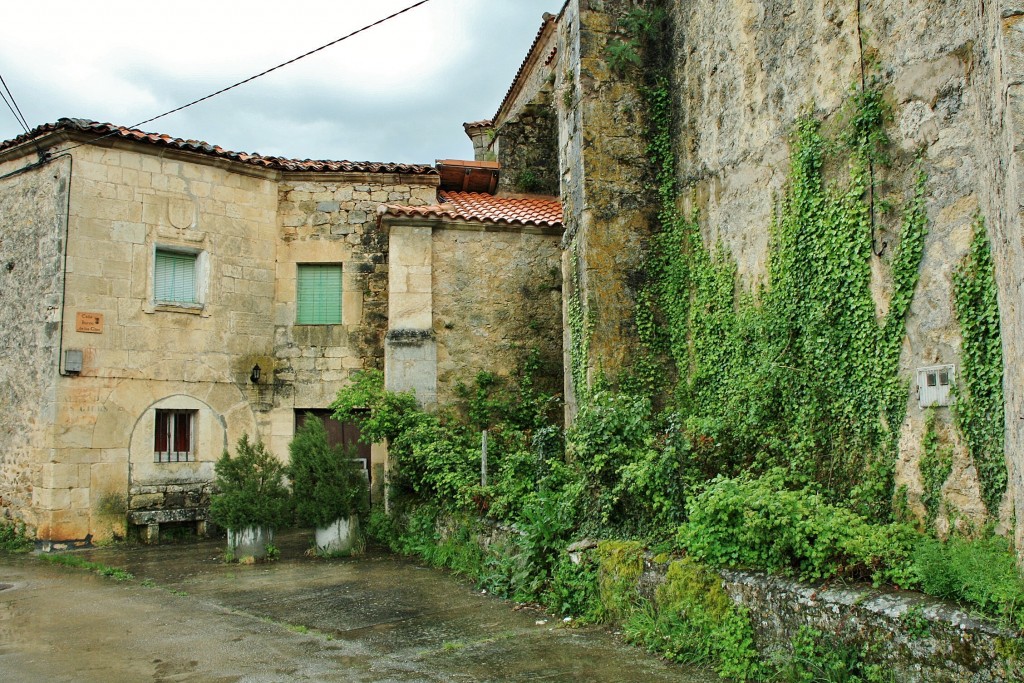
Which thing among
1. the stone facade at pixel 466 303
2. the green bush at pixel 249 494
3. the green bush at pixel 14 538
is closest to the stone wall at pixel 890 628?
the green bush at pixel 249 494

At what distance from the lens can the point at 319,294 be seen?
43.6ft

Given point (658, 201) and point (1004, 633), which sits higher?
point (658, 201)

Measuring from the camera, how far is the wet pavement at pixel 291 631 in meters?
5.38

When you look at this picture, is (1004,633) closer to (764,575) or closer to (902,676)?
(902,676)

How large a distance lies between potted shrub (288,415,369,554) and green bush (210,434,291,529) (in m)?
0.21

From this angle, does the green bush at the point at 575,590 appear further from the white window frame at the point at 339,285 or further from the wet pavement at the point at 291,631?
the white window frame at the point at 339,285

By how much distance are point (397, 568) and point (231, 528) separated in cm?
212

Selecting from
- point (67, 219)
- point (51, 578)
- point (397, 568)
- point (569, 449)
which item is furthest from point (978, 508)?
point (67, 219)

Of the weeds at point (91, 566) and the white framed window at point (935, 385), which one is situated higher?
the white framed window at point (935, 385)

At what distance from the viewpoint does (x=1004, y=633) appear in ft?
12.8

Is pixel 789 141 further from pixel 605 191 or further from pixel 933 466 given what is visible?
pixel 933 466

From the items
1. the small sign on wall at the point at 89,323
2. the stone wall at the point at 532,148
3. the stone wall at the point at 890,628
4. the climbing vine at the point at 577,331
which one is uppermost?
the stone wall at the point at 532,148

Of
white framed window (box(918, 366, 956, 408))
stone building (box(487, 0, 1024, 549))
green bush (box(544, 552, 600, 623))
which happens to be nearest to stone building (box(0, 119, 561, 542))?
stone building (box(487, 0, 1024, 549))

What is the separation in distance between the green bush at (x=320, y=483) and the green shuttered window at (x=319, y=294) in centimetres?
328
